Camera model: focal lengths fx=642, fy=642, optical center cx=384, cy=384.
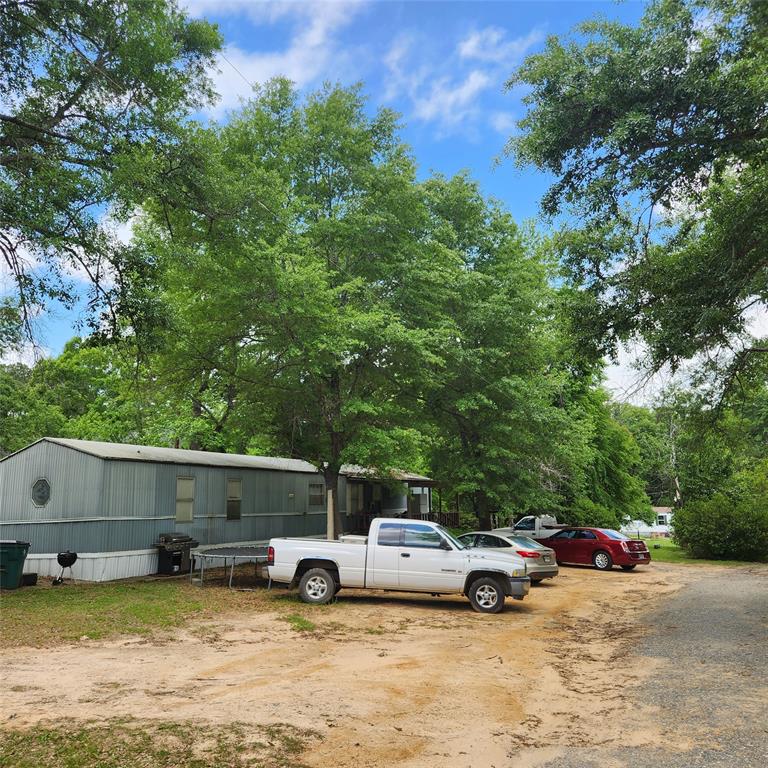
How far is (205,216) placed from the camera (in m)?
14.3

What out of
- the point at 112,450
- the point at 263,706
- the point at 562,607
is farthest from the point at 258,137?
the point at 263,706

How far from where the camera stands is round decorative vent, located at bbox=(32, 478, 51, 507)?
16203mm

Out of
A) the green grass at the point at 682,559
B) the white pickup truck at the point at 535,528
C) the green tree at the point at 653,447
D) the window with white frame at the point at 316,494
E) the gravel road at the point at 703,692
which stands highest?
the green tree at the point at 653,447

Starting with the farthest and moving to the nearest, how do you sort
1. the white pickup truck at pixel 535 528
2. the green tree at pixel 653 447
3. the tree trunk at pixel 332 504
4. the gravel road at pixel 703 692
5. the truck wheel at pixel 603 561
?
the green tree at pixel 653 447
the white pickup truck at pixel 535 528
the truck wheel at pixel 603 561
the tree trunk at pixel 332 504
the gravel road at pixel 703 692

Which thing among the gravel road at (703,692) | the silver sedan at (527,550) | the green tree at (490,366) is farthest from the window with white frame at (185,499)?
the gravel road at (703,692)

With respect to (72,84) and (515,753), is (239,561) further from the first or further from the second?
(515,753)

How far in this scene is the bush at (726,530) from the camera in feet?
82.4

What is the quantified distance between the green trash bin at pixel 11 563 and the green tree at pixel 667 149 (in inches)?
520

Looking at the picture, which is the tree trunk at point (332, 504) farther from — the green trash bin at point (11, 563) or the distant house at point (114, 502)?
the green trash bin at point (11, 563)

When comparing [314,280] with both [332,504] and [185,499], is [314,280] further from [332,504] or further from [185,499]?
[185,499]

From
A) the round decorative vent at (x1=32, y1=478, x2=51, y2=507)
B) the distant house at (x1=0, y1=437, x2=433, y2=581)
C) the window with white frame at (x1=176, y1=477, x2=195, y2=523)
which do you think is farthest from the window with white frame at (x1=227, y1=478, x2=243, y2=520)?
the round decorative vent at (x1=32, y1=478, x2=51, y2=507)

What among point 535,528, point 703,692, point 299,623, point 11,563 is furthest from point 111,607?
point 535,528

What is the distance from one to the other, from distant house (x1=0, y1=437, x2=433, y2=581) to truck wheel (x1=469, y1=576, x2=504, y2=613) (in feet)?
29.0

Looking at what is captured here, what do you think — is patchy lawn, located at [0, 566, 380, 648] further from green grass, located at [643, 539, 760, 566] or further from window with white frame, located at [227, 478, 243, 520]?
green grass, located at [643, 539, 760, 566]
